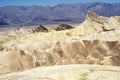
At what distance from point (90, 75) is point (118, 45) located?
25.9m

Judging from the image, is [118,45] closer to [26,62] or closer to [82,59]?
[82,59]

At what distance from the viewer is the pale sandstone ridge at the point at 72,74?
2150 cm

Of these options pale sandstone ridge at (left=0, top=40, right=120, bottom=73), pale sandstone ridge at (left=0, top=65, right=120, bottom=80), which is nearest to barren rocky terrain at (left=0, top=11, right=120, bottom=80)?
pale sandstone ridge at (left=0, top=40, right=120, bottom=73)

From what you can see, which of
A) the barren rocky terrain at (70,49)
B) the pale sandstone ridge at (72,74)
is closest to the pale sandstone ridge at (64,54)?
the barren rocky terrain at (70,49)

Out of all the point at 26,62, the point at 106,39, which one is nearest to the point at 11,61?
the point at 26,62

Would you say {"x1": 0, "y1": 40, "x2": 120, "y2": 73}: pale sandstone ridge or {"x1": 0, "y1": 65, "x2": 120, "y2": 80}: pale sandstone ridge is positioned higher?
{"x1": 0, "y1": 65, "x2": 120, "y2": 80}: pale sandstone ridge

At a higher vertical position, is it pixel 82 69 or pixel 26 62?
pixel 82 69

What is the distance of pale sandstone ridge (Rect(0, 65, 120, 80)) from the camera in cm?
2150

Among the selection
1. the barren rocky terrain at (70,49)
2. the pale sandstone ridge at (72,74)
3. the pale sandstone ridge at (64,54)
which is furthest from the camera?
the pale sandstone ridge at (64,54)

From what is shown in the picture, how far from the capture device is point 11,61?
137 feet

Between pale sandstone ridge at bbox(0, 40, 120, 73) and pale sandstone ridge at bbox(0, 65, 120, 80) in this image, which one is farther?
pale sandstone ridge at bbox(0, 40, 120, 73)

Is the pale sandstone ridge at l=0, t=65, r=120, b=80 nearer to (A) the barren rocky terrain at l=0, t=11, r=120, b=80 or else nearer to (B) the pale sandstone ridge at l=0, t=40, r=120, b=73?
(A) the barren rocky terrain at l=0, t=11, r=120, b=80

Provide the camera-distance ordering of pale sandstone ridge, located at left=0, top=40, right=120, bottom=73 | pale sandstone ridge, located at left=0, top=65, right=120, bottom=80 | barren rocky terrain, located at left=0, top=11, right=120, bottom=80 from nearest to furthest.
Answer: pale sandstone ridge, located at left=0, top=65, right=120, bottom=80
barren rocky terrain, located at left=0, top=11, right=120, bottom=80
pale sandstone ridge, located at left=0, top=40, right=120, bottom=73

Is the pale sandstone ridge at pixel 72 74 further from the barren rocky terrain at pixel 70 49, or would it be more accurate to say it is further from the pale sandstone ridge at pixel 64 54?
the pale sandstone ridge at pixel 64 54
